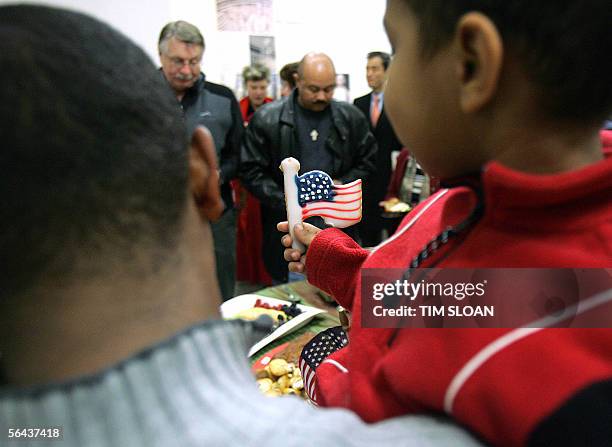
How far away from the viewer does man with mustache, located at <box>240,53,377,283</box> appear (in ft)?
2.63

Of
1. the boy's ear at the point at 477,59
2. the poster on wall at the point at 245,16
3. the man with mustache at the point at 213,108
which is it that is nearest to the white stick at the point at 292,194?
the boy's ear at the point at 477,59

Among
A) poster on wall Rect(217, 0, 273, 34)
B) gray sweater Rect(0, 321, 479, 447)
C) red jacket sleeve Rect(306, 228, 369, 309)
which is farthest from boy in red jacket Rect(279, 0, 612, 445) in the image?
poster on wall Rect(217, 0, 273, 34)

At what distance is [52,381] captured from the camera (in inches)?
14.8

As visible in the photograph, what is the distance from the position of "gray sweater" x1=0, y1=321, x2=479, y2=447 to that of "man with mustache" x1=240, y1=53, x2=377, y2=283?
1.33ft

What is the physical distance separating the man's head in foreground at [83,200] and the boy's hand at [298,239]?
38 centimetres

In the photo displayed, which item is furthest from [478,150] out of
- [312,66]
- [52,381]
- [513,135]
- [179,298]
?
[312,66]

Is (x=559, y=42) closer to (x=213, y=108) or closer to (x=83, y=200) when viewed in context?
(x=83, y=200)

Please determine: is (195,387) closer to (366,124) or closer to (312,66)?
(366,124)

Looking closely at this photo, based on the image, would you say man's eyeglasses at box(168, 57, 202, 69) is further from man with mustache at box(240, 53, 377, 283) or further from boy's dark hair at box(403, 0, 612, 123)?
boy's dark hair at box(403, 0, 612, 123)

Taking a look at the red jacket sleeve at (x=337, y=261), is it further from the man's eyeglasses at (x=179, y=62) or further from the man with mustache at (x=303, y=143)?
the man's eyeglasses at (x=179, y=62)

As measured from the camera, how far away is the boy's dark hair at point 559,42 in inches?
16.3

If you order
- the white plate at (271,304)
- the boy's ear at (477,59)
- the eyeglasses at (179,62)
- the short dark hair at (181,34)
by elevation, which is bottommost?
the white plate at (271,304)

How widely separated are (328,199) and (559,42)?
410mm

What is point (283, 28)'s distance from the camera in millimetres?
1541
